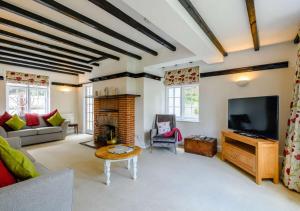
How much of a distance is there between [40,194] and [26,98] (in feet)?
19.7

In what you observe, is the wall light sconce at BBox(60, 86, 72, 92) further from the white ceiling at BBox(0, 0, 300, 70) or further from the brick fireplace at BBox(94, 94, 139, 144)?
the white ceiling at BBox(0, 0, 300, 70)

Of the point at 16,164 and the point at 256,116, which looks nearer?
the point at 16,164

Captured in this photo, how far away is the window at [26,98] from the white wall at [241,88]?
5.40 m

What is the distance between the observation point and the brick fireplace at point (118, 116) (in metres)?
4.55

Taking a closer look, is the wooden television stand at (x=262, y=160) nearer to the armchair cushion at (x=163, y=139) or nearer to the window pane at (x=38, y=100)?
the armchair cushion at (x=163, y=139)

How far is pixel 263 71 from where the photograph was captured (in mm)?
3502

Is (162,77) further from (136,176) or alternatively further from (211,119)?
(136,176)

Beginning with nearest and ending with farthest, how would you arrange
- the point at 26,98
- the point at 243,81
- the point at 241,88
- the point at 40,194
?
the point at 40,194
the point at 243,81
the point at 241,88
the point at 26,98

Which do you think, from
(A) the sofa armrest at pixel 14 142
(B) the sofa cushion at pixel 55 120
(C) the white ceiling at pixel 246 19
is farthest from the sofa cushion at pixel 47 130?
(C) the white ceiling at pixel 246 19

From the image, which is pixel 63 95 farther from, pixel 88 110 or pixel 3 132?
pixel 3 132

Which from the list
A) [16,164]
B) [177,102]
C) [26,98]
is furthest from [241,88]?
[26,98]

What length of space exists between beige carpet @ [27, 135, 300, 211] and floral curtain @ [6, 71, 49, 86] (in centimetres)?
362

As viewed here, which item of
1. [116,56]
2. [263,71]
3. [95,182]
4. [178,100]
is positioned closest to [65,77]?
[116,56]

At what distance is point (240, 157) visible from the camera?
2.97 meters
